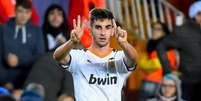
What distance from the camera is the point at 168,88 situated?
11492 mm

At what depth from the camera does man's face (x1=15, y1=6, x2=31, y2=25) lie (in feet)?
36.0

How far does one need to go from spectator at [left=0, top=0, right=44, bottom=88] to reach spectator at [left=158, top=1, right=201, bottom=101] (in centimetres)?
190

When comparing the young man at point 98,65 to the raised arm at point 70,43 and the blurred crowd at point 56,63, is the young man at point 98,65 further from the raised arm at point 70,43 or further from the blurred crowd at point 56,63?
the blurred crowd at point 56,63

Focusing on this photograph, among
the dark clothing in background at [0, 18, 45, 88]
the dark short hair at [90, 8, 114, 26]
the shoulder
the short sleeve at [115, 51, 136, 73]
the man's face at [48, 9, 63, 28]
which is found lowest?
the dark clothing in background at [0, 18, 45, 88]

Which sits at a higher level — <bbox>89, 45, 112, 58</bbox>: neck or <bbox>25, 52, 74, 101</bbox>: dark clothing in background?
<bbox>89, 45, 112, 58</bbox>: neck

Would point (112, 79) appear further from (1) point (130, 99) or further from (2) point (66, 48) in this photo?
(1) point (130, 99)

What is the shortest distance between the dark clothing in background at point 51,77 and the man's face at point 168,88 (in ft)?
3.86

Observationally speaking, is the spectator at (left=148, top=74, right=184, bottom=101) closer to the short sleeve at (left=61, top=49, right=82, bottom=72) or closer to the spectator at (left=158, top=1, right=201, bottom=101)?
the spectator at (left=158, top=1, right=201, bottom=101)

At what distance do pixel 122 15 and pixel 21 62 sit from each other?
9.86ft

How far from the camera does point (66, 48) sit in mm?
7602

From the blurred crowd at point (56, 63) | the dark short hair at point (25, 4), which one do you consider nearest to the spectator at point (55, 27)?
the blurred crowd at point (56, 63)

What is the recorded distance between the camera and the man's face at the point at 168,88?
1139cm

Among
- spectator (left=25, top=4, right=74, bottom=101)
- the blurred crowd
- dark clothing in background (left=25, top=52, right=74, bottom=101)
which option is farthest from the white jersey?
dark clothing in background (left=25, top=52, right=74, bottom=101)

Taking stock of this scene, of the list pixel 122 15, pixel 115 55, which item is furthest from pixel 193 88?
pixel 115 55
